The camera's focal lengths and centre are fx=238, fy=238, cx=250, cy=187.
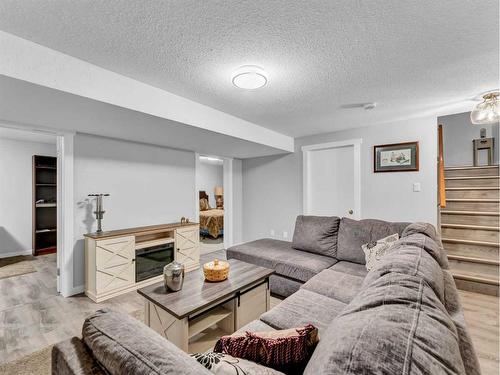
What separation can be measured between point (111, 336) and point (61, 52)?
199 cm

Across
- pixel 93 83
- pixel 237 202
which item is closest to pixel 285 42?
pixel 93 83

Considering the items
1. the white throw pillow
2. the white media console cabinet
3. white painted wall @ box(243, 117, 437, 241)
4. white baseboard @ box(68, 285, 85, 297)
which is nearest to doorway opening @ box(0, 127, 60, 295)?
white baseboard @ box(68, 285, 85, 297)

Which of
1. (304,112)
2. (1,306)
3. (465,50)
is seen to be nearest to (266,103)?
(304,112)

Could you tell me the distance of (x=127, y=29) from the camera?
1514 millimetres

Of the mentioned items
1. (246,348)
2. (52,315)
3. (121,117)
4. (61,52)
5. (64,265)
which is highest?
(61,52)

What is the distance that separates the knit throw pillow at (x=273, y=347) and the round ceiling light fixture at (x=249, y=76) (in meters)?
1.86

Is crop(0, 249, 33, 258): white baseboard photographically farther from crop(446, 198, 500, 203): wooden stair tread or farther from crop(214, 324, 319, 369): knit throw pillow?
crop(446, 198, 500, 203): wooden stair tread

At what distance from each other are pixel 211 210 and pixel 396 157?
4.93 meters

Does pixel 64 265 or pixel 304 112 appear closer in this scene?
pixel 64 265

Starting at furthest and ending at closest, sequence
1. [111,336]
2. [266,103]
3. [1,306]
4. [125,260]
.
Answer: [125,260] → [266,103] → [1,306] → [111,336]

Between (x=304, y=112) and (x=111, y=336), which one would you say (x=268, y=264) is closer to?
(x=304, y=112)

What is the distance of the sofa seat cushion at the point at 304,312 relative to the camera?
4.85 feet

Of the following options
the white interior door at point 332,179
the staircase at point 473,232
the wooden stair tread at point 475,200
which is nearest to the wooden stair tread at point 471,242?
the staircase at point 473,232

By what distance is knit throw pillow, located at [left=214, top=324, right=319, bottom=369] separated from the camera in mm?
819
